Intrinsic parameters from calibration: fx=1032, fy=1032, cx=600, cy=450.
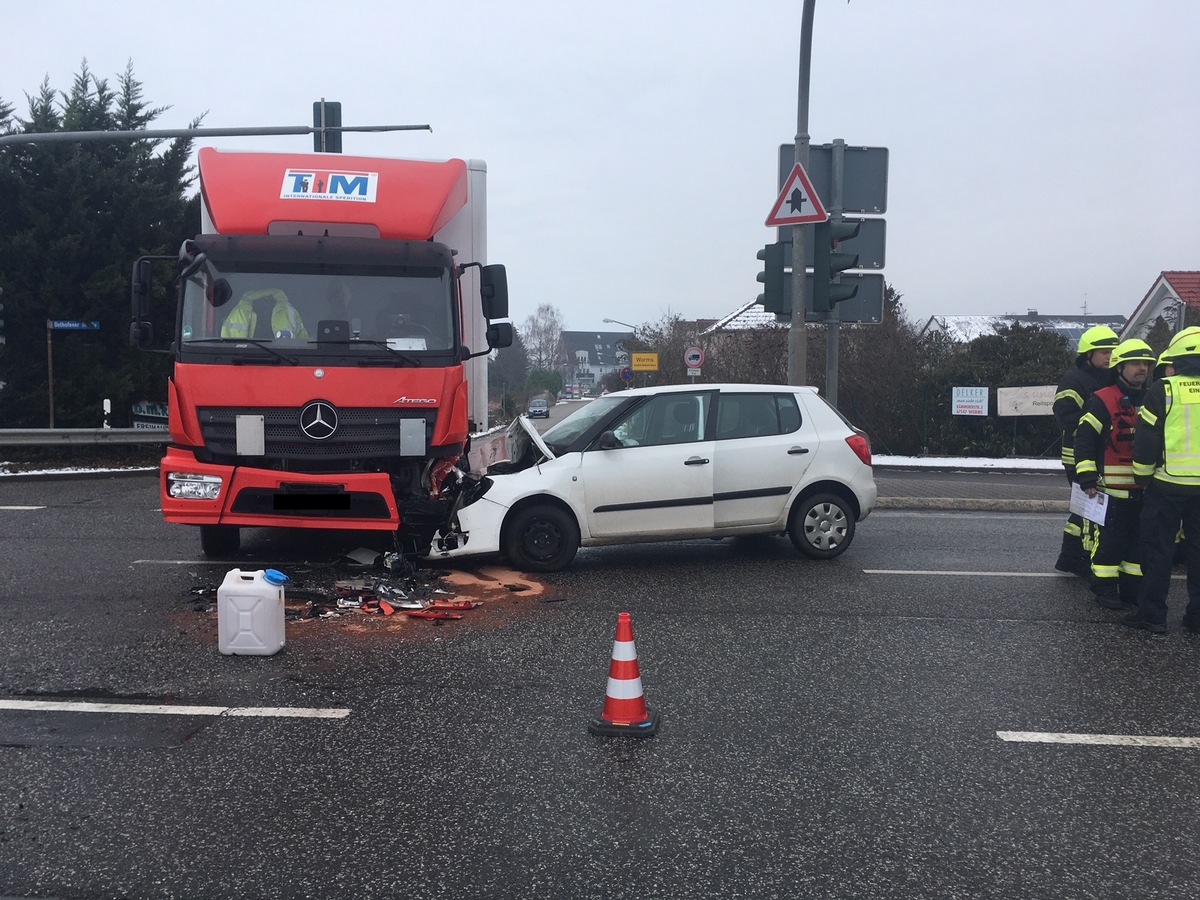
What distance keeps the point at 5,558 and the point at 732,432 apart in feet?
21.1

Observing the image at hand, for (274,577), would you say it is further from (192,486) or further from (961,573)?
(961,573)

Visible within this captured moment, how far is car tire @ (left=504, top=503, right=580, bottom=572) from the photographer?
824 cm

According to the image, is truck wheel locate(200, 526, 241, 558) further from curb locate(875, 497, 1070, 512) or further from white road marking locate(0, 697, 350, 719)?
curb locate(875, 497, 1070, 512)

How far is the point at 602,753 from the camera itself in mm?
4531

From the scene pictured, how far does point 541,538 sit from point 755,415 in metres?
2.16

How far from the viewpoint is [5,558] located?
9016 mm

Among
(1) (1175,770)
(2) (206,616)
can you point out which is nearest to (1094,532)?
(1) (1175,770)

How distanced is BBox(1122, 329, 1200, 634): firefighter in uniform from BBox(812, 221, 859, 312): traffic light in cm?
567

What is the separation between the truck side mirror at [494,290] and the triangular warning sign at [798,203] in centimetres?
438

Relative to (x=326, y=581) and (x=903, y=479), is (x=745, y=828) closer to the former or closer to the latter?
(x=326, y=581)

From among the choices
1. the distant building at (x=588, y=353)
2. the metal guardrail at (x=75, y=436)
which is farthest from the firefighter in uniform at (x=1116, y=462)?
the distant building at (x=588, y=353)

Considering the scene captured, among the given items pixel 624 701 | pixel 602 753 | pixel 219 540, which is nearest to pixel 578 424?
pixel 219 540

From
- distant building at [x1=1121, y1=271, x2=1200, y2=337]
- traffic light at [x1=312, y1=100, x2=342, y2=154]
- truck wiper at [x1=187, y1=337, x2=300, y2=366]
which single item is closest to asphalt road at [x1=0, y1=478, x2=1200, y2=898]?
truck wiper at [x1=187, y1=337, x2=300, y2=366]

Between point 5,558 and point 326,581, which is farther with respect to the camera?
point 5,558
